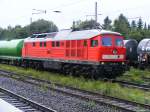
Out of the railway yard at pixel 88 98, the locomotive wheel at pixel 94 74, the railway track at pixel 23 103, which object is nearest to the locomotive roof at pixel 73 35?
the locomotive wheel at pixel 94 74

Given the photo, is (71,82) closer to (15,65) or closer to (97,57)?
(97,57)

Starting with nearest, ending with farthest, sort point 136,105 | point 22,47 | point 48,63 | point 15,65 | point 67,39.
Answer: point 136,105
point 67,39
point 48,63
point 22,47
point 15,65

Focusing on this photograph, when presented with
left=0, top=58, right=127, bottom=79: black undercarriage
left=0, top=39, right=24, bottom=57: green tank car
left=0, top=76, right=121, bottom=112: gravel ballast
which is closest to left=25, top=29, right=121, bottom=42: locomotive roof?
left=0, top=58, right=127, bottom=79: black undercarriage

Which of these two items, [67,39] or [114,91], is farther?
[67,39]

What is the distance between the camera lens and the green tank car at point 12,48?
38888mm

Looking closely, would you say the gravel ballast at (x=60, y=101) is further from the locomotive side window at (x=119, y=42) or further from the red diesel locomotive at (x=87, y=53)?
the locomotive side window at (x=119, y=42)

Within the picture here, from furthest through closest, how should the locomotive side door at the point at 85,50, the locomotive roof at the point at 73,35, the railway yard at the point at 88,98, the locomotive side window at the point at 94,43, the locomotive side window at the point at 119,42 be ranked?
the locomotive side window at the point at 119,42 → the locomotive side door at the point at 85,50 → the locomotive roof at the point at 73,35 → the locomotive side window at the point at 94,43 → the railway yard at the point at 88,98

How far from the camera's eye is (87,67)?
936 inches

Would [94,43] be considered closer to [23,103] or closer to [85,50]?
[85,50]

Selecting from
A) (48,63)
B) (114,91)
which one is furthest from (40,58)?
(114,91)

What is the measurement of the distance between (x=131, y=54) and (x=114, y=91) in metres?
17.3

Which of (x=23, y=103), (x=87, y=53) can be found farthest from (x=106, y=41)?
(x=23, y=103)

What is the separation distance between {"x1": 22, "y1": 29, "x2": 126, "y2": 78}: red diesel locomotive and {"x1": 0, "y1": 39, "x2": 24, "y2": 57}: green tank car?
978cm

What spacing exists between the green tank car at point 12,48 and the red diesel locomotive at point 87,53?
9783 millimetres
